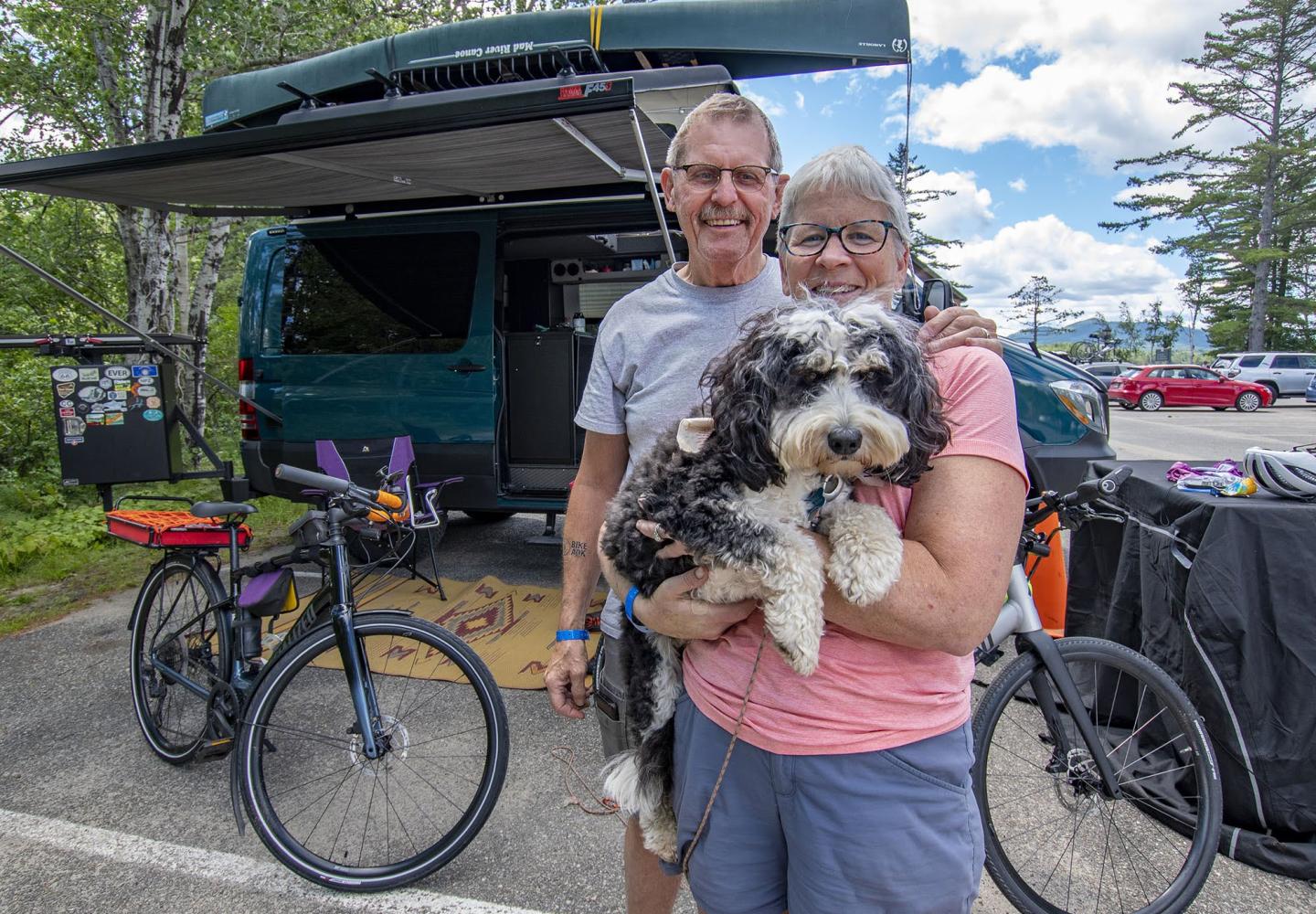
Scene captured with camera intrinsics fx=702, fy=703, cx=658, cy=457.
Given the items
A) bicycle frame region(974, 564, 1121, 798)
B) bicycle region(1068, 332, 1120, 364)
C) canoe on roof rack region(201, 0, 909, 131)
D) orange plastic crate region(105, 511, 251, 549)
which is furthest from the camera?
bicycle region(1068, 332, 1120, 364)

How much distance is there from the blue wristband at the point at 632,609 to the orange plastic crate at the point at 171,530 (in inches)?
88.7

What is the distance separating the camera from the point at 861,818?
1203 mm

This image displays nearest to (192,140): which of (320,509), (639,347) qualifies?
(320,509)

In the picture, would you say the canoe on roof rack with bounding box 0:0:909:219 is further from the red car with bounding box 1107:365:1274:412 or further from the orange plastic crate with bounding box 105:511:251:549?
the red car with bounding box 1107:365:1274:412

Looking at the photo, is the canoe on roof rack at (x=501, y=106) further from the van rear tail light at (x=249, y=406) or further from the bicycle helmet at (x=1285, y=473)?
the bicycle helmet at (x=1285, y=473)

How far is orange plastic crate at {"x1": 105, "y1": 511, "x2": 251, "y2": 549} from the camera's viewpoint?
3021mm

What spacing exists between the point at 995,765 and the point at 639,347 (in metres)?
2.46

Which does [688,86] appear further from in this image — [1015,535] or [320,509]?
[1015,535]

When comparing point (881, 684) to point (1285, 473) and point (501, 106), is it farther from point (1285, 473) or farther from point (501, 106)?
point (501, 106)

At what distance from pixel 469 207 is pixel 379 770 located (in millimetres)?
4034

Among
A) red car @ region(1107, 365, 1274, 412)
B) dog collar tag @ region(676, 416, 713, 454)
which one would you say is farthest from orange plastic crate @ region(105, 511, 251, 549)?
red car @ region(1107, 365, 1274, 412)

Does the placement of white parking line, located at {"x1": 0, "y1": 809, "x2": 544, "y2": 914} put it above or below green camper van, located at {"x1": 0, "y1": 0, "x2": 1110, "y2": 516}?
below

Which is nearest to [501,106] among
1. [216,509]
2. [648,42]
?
[648,42]

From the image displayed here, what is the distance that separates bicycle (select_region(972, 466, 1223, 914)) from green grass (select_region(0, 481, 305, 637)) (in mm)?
5539
